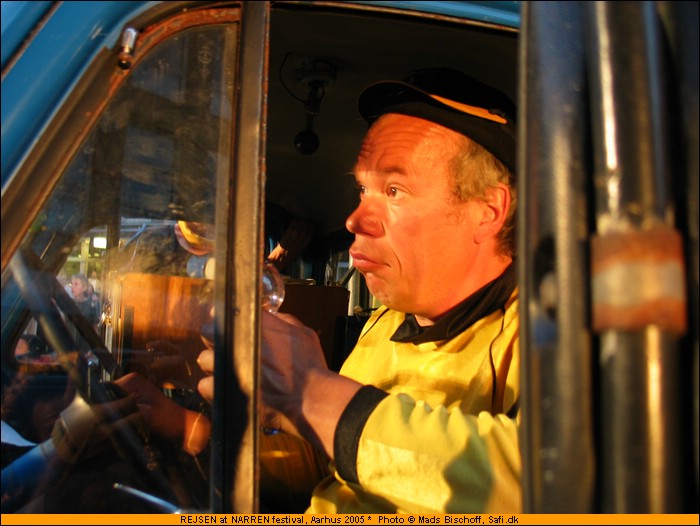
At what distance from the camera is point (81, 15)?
3.01 ft

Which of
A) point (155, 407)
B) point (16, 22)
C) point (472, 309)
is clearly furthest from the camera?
point (472, 309)

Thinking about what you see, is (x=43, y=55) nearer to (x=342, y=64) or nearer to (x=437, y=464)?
(x=437, y=464)

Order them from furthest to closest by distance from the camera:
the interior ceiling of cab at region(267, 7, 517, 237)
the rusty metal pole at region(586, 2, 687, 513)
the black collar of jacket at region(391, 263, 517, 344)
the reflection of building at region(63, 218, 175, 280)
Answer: the black collar of jacket at region(391, 263, 517, 344) < the interior ceiling of cab at region(267, 7, 517, 237) < the reflection of building at region(63, 218, 175, 280) < the rusty metal pole at region(586, 2, 687, 513)

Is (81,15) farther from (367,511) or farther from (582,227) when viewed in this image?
(367,511)

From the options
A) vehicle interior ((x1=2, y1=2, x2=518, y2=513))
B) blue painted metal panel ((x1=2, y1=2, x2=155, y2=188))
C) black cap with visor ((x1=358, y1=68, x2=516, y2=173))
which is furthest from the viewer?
black cap with visor ((x1=358, y1=68, x2=516, y2=173))

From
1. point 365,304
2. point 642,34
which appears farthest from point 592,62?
point 365,304

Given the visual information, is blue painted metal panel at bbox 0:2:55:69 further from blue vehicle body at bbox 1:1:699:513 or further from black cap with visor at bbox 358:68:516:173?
black cap with visor at bbox 358:68:516:173

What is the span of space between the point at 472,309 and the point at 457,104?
0.59 meters

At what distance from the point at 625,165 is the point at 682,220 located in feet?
0.35

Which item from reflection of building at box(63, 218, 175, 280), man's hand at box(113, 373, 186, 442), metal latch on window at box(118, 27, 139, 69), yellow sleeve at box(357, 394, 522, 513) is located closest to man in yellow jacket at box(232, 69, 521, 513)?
yellow sleeve at box(357, 394, 522, 513)

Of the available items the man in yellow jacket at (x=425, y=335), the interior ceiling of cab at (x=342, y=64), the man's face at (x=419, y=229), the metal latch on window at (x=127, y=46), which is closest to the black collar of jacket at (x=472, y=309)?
the man in yellow jacket at (x=425, y=335)

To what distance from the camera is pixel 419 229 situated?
1901 mm

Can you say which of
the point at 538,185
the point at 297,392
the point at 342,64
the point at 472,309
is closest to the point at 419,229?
the point at 472,309

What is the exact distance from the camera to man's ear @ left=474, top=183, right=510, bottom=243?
1.97 metres
